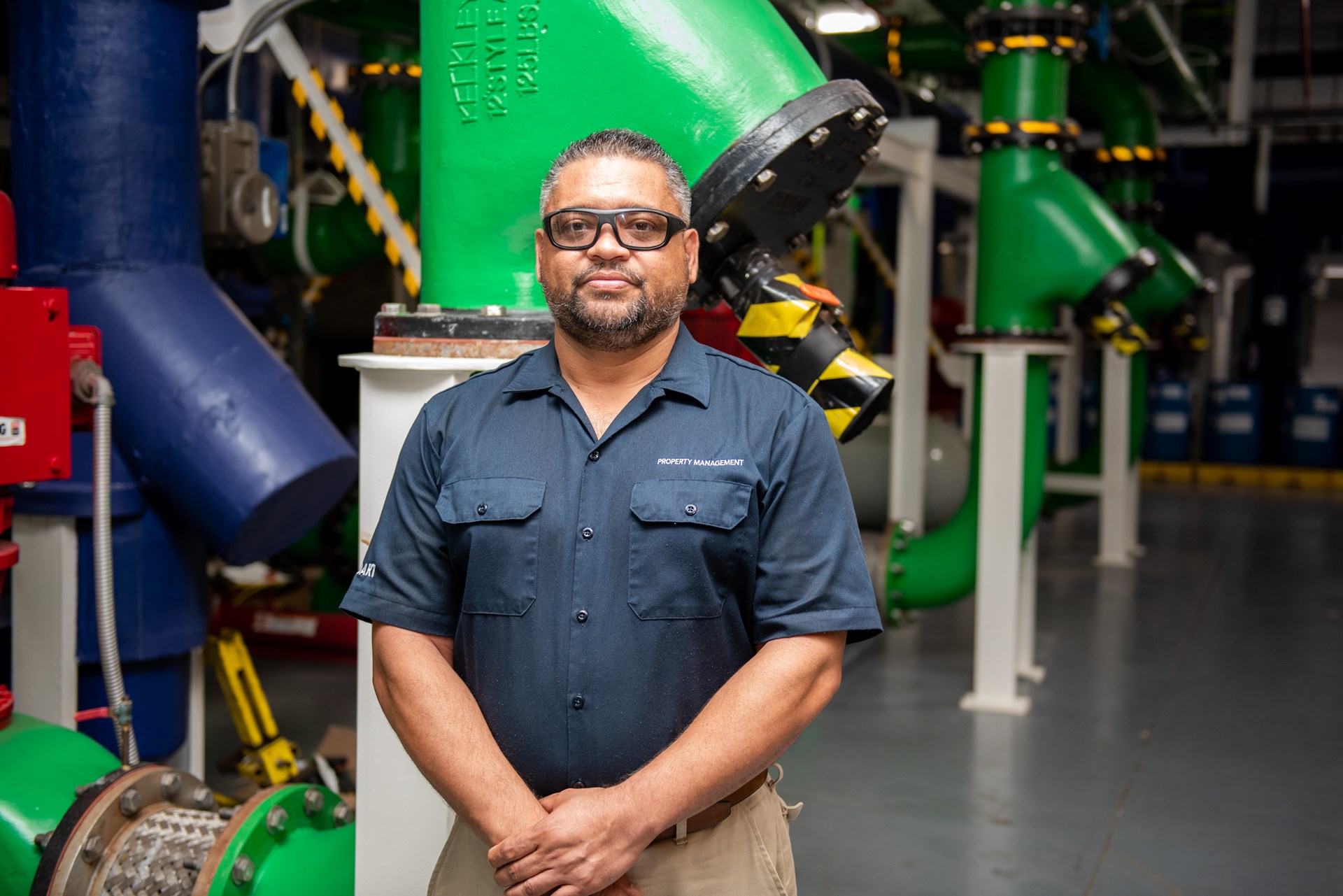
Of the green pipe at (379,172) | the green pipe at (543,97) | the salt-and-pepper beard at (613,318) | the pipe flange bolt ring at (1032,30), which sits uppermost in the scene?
the pipe flange bolt ring at (1032,30)

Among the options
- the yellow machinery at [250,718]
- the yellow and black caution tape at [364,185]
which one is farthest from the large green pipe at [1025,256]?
the yellow machinery at [250,718]

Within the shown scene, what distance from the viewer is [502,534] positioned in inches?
59.6

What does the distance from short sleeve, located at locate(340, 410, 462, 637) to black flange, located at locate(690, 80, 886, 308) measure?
2.00 feet

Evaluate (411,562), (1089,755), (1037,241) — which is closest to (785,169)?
(411,562)

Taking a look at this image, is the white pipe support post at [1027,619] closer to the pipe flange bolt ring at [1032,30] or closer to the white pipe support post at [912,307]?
the white pipe support post at [912,307]

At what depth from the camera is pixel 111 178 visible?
2.68 meters

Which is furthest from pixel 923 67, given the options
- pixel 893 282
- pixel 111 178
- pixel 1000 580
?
pixel 111 178

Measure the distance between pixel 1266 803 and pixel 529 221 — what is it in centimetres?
295

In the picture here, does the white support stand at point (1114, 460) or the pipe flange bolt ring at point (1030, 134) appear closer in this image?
the pipe flange bolt ring at point (1030, 134)

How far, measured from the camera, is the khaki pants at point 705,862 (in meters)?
1.56

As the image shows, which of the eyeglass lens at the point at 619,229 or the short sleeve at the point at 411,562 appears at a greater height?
the eyeglass lens at the point at 619,229

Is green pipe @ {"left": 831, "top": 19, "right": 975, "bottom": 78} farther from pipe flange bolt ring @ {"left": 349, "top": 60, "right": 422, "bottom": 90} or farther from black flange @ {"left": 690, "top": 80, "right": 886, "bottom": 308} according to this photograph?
black flange @ {"left": 690, "top": 80, "right": 886, "bottom": 308}

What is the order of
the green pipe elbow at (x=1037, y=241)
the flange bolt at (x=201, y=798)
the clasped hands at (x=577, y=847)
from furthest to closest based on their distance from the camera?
the green pipe elbow at (x=1037, y=241)
the flange bolt at (x=201, y=798)
the clasped hands at (x=577, y=847)

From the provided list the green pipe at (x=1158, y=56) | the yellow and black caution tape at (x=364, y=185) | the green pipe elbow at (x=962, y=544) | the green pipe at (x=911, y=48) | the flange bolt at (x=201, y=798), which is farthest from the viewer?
the green pipe at (x=911, y=48)
